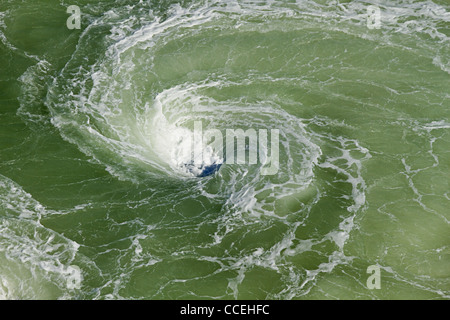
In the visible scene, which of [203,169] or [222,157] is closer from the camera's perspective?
[203,169]

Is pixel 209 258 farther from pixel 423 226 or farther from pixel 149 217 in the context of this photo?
pixel 423 226

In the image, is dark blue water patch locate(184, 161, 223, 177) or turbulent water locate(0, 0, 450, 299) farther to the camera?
dark blue water patch locate(184, 161, 223, 177)

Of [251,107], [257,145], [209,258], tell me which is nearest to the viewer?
[209,258]

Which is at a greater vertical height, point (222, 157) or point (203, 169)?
point (222, 157)

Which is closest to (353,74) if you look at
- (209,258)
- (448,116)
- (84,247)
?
(448,116)

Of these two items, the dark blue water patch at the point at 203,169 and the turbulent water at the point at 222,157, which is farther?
the dark blue water patch at the point at 203,169
